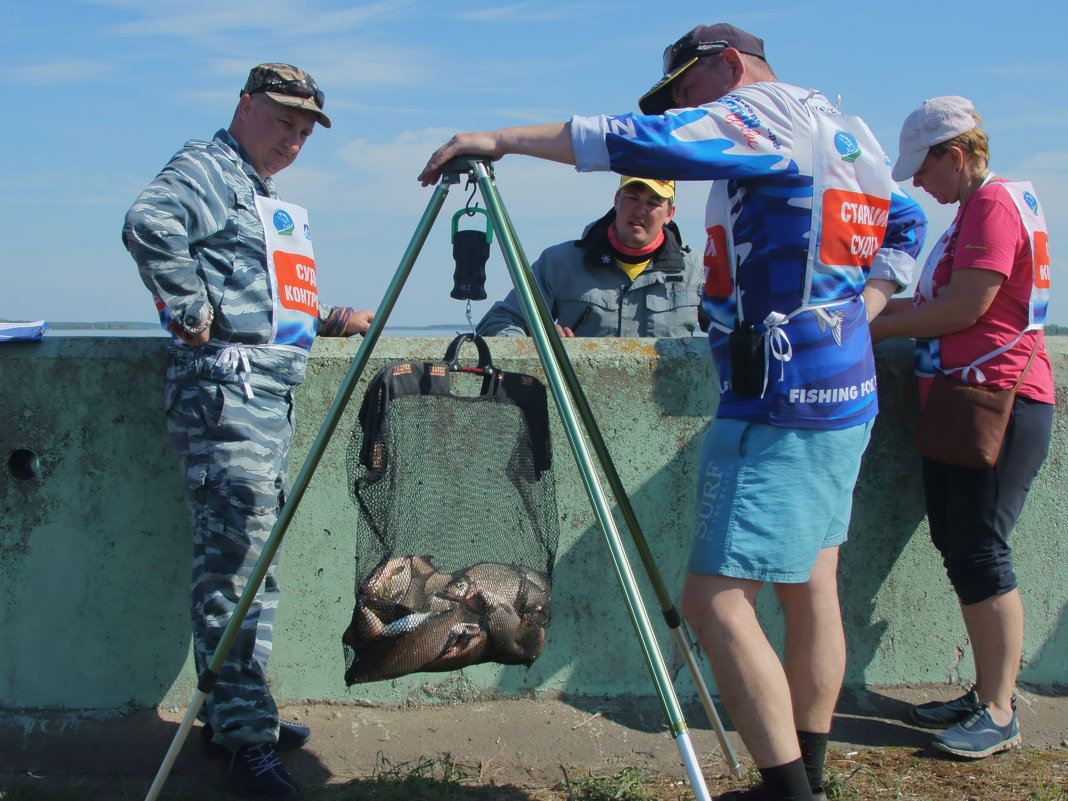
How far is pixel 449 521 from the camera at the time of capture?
9.52 ft

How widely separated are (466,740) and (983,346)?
218cm

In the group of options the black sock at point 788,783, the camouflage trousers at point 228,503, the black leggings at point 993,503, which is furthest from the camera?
the black leggings at point 993,503

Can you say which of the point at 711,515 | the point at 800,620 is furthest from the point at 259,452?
the point at 800,620

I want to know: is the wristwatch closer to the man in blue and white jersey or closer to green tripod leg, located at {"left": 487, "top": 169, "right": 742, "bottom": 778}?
the man in blue and white jersey

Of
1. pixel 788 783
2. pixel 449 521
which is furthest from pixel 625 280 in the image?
pixel 788 783

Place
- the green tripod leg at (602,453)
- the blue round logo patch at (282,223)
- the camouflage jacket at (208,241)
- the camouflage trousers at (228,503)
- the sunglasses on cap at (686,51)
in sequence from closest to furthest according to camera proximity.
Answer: the green tripod leg at (602,453) < the sunglasses on cap at (686,51) < the camouflage jacket at (208,241) < the camouflage trousers at (228,503) < the blue round logo patch at (282,223)

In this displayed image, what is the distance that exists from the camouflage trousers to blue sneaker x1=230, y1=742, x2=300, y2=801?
38mm

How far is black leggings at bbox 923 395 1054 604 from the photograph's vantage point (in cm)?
339

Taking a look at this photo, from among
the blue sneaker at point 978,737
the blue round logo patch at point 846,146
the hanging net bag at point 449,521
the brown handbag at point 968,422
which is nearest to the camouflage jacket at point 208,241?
the hanging net bag at point 449,521

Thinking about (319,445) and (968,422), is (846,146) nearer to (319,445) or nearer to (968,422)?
(968,422)

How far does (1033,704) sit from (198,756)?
2996 mm

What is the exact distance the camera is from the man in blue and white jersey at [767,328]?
2.44m

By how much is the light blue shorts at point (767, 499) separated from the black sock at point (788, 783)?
0.46 metres

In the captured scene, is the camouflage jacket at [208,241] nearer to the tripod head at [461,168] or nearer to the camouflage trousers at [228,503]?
the camouflage trousers at [228,503]
